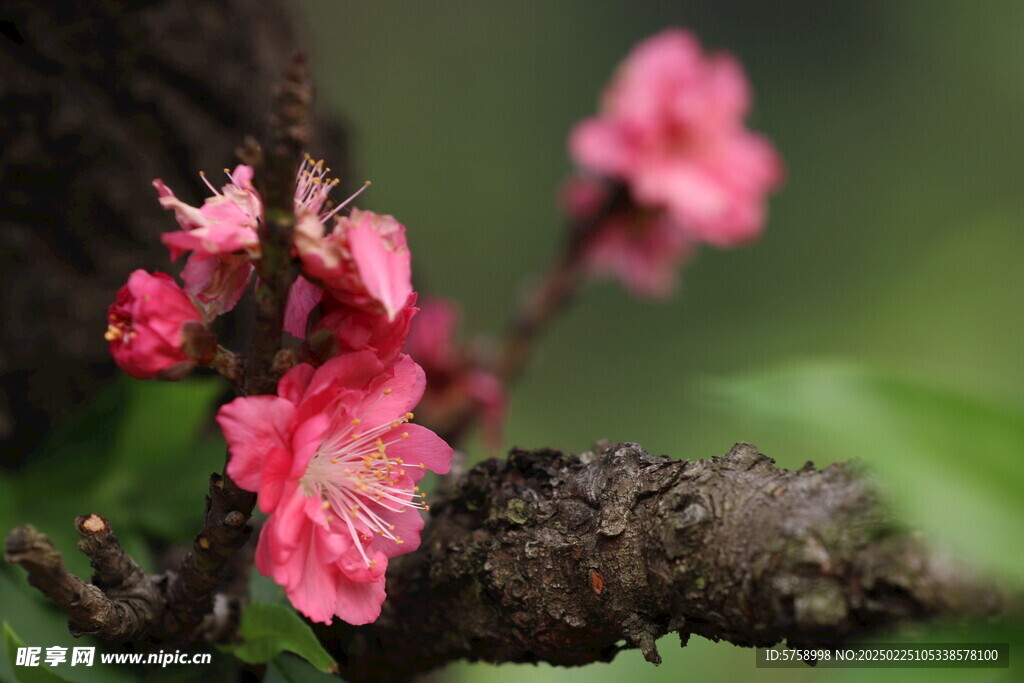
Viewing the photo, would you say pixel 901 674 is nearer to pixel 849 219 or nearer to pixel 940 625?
pixel 940 625

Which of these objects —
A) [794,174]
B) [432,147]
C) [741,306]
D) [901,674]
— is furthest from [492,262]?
[901,674]

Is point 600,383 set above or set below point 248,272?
above

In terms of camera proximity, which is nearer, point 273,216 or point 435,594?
point 273,216

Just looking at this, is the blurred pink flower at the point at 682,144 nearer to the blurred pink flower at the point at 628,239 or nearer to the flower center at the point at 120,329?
the blurred pink flower at the point at 628,239

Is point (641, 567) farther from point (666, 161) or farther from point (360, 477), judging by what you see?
point (666, 161)

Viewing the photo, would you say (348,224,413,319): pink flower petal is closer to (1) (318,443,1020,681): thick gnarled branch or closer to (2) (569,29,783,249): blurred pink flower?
(1) (318,443,1020,681): thick gnarled branch
